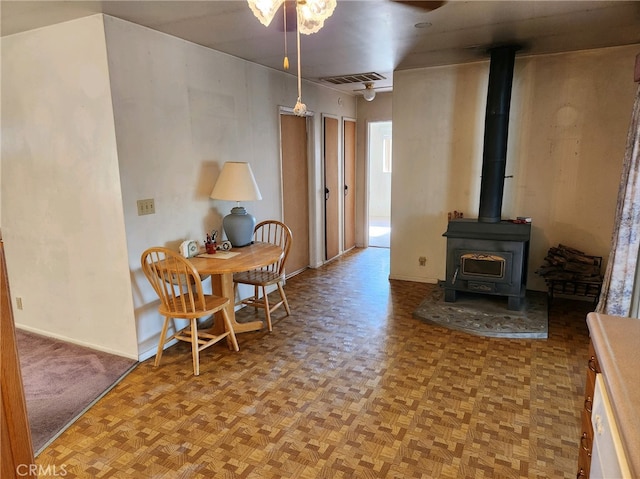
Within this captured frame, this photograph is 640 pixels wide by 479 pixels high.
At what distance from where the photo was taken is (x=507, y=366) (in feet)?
9.16

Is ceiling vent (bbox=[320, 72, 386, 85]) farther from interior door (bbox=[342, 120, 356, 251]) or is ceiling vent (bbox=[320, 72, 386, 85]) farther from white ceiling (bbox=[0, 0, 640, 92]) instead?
interior door (bbox=[342, 120, 356, 251])

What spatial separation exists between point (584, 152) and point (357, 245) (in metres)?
3.46

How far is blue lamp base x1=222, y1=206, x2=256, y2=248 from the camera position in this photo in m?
3.45

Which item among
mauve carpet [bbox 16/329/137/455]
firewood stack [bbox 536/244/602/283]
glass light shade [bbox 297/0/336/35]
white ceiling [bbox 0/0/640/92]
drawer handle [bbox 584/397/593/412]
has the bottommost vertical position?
mauve carpet [bbox 16/329/137/455]

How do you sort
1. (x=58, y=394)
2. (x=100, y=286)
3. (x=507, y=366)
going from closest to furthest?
(x=58, y=394) < (x=507, y=366) < (x=100, y=286)

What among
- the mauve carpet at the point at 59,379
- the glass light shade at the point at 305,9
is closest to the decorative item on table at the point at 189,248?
the mauve carpet at the point at 59,379

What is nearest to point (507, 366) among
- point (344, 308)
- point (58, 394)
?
point (344, 308)

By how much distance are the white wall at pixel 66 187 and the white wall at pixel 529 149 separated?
9.41 feet

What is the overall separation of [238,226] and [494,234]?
7.27 feet

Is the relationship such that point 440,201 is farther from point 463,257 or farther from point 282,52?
point 282,52

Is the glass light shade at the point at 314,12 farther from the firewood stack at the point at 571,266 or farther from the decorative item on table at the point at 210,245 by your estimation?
the firewood stack at the point at 571,266

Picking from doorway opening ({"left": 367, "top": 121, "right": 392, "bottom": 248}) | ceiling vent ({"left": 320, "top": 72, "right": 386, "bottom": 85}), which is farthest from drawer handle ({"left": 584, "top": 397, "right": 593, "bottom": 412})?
doorway opening ({"left": 367, "top": 121, "right": 392, "bottom": 248})

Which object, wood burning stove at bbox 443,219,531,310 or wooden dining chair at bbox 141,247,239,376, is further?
wood burning stove at bbox 443,219,531,310

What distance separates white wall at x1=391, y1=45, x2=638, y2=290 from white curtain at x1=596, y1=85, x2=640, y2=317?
2.89 ft
